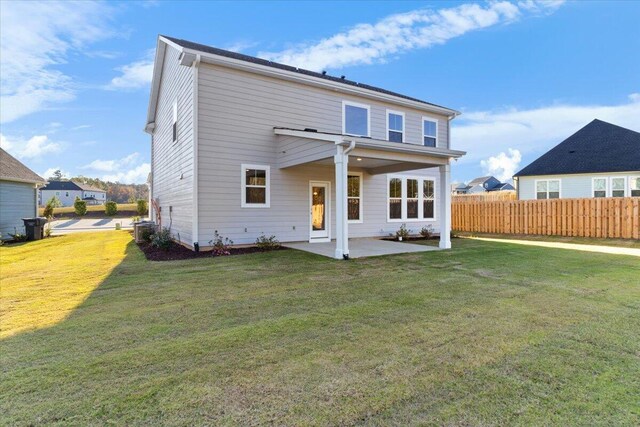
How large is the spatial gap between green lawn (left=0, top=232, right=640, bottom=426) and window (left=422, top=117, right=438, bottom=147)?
31.0ft

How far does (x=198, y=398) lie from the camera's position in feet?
7.85

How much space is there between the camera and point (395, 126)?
13789 mm

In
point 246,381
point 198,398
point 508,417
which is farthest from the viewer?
point 246,381

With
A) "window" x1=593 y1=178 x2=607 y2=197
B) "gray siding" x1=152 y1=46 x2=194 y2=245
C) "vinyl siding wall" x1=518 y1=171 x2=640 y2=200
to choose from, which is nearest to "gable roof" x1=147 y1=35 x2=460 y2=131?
"gray siding" x1=152 y1=46 x2=194 y2=245

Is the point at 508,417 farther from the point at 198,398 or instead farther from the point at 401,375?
the point at 198,398

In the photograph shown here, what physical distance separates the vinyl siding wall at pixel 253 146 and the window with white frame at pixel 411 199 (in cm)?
212

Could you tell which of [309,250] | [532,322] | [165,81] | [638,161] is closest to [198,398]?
[532,322]

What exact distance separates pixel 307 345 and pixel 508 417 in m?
1.78

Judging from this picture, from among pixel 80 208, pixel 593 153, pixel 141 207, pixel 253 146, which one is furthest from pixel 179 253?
pixel 80 208

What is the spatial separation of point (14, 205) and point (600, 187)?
30789 mm

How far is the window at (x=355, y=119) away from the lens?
41.4 feet

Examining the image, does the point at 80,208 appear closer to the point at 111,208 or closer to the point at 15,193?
the point at 111,208

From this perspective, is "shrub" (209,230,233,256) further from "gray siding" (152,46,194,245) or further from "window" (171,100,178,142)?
"window" (171,100,178,142)

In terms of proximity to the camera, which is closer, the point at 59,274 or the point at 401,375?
the point at 401,375
